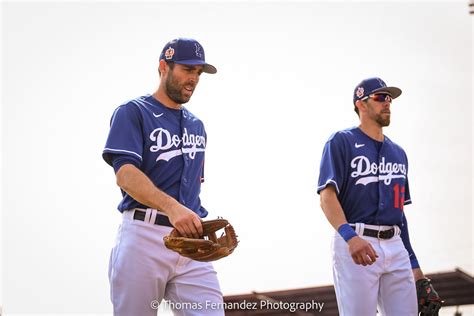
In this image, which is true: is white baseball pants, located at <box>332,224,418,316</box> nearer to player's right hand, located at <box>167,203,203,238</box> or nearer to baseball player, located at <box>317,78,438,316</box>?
baseball player, located at <box>317,78,438,316</box>

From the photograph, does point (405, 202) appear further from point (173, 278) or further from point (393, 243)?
point (173, 278)

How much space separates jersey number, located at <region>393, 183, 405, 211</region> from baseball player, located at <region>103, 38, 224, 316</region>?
2019 millimetres

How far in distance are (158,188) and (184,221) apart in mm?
549

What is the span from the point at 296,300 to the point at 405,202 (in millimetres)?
7403

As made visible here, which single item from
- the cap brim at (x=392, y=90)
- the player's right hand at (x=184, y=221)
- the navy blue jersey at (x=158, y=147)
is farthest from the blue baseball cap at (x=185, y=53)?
the cap brim at (x=392, y=90)

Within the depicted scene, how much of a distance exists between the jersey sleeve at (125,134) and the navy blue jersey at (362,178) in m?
1.95

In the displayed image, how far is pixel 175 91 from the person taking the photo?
5102 millimetres

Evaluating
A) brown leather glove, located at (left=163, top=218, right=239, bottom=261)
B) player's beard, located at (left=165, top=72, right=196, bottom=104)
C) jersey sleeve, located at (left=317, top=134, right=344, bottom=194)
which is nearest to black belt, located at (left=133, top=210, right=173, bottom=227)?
brown leather glove, located at (left=163, top=218, right=239, bottom=261)

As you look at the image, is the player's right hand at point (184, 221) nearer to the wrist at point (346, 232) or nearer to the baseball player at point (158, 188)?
the baseball player at point (158, 188)

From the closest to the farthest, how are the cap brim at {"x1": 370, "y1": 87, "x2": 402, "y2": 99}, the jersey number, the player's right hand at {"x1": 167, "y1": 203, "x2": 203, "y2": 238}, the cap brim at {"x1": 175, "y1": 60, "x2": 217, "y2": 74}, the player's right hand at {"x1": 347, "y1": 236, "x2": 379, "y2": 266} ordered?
the player's right hand at {"x1": 167, "y1": 203, "x2": 203, "y2": 238}
the cap brim at {"x1": 175, "y1": 60, "x2": 217, "y2": 74}
the player's right hand at {"x1": 347, "y1": 236, "x2": 379, "y2": 266}
the jersey number
the cap brim at {"x1": 370, "y1": 87, "x2": 402, "y2": 99}

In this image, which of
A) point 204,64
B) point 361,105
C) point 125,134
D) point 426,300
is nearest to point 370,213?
point 426,300

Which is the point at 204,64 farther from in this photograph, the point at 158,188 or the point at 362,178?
the point at 362,178

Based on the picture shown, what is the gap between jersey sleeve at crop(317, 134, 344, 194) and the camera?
6.26 m

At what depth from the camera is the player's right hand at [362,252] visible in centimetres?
575
